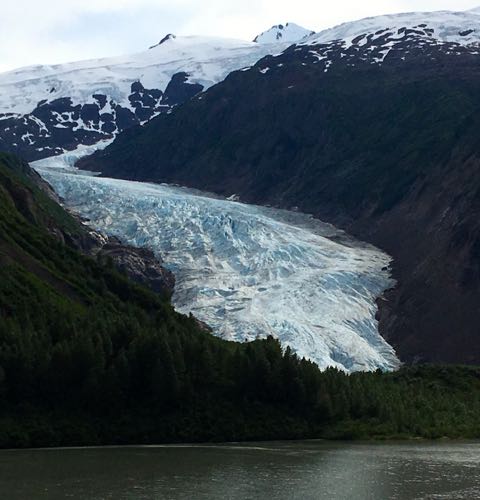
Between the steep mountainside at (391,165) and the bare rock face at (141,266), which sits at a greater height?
the steep mountainside at (391,165)

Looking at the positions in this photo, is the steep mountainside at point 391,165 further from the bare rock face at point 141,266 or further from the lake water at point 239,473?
the lake water at point 239,473

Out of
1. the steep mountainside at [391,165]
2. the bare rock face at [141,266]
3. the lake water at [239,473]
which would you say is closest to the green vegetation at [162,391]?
the lake water at [239,473]

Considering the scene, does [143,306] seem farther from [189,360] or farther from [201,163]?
[201,163]

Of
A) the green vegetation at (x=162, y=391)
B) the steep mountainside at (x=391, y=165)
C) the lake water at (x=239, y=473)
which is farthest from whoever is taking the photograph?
the steep mountainside at (x=391, y=165)

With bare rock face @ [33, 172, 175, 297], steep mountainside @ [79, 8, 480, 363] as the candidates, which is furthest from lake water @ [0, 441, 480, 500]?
bare rock face @ [33, 172, 175, 297]

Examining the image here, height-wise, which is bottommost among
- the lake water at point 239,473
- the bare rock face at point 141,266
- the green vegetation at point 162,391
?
the lake water at point 239,473

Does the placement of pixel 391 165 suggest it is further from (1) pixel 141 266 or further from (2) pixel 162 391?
(2) pixel 162 391
